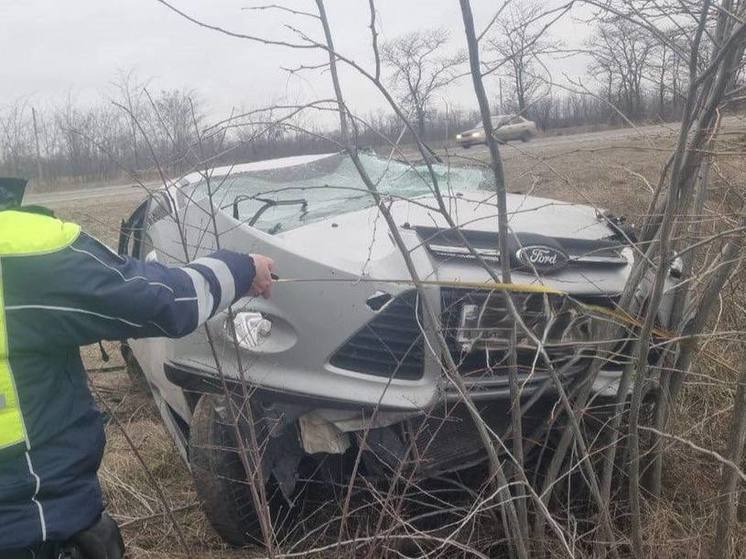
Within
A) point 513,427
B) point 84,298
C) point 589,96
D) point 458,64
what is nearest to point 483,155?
point 589,96

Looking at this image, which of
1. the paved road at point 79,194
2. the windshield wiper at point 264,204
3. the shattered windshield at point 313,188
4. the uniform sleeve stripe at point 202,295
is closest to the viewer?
the uniform sleeve stripe at point 202,295

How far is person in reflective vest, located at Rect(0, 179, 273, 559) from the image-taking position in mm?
1764

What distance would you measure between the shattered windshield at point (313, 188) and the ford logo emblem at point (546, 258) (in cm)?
47

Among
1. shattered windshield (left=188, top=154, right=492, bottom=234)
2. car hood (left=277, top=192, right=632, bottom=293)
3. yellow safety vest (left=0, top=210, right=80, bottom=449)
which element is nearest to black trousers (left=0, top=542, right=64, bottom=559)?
yellow safety vest (left=0, top=210, right=80, bottom=449)

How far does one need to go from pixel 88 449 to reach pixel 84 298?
409mm

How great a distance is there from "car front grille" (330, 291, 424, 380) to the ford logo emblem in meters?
0.46

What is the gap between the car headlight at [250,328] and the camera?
2.83 m

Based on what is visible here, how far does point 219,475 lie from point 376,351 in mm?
739

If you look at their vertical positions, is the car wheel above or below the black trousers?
below

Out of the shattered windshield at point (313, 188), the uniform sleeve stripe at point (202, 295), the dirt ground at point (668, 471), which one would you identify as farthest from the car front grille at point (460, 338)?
the uniform sleeve stripe at point (202, 295)

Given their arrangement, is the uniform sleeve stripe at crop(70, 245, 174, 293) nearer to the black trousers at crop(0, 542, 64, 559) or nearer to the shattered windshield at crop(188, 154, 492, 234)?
the black trousers at crop(0, 542, 64, 559)

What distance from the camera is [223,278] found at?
89.5 inches

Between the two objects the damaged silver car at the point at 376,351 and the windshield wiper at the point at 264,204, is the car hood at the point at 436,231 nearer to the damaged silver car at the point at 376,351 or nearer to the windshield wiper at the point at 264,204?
the damaged silver car at the point at 376,351

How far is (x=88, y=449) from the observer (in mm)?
1979
